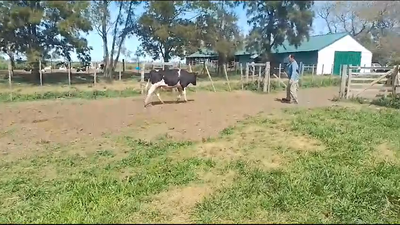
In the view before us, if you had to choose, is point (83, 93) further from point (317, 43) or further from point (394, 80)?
point (317, 43)

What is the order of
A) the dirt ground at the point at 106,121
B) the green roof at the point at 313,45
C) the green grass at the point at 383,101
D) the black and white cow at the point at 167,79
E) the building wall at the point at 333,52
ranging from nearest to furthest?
1. the dirt ground at the point at 106,121
2. the green grass at the point at 383,101
3. the black and white cow at the point at 167,79
4. the green roof at the point at 313,45
5. the building wall at the point at 333,52

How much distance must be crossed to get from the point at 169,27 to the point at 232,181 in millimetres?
23830

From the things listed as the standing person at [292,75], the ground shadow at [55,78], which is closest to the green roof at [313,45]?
the ground shadow at [55,78]

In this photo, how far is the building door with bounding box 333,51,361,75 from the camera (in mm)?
33750

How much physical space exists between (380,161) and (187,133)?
11.1 feet

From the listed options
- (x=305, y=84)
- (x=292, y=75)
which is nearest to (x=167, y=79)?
(x=292, y=75)

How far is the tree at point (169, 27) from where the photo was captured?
25.6 metres

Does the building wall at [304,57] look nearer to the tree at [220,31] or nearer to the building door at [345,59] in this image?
the building door at [345,59]

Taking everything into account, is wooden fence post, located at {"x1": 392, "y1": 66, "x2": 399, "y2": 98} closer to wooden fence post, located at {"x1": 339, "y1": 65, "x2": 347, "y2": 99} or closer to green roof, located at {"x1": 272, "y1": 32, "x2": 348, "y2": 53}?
wooden fence post, located at {"x1": 339, "y1": 65, "x2": 347, "y2": 99}

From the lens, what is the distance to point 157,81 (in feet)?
36.5

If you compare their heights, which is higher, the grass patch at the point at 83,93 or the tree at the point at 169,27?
the tree at the point at 169,27

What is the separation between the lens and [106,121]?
321 inches

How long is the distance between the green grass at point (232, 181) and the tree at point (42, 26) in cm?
1621

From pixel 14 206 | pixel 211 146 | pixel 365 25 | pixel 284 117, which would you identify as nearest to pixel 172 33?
pixel 284 117
